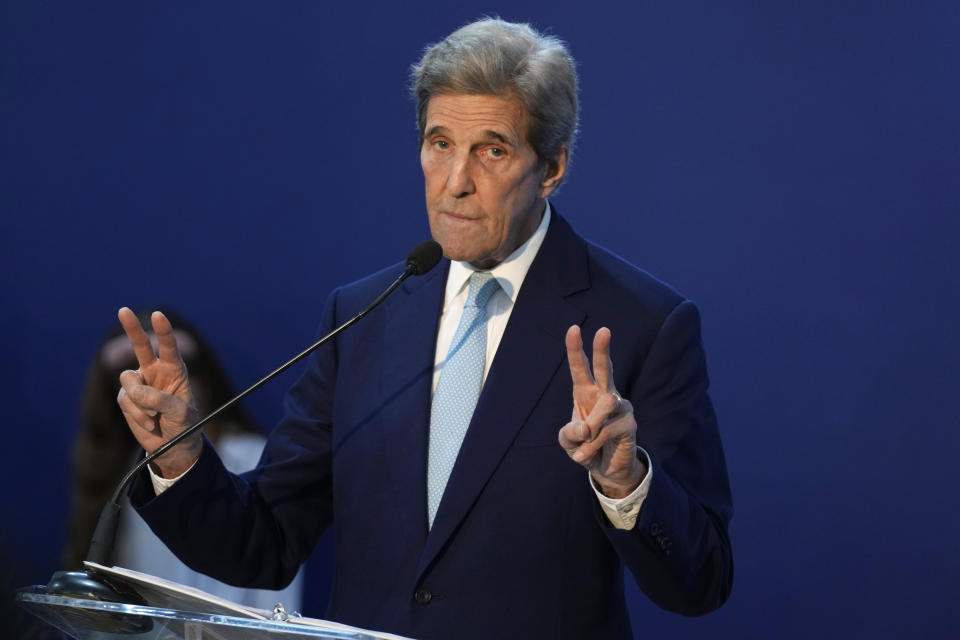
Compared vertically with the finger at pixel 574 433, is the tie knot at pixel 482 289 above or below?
above

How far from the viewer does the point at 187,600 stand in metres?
1.24

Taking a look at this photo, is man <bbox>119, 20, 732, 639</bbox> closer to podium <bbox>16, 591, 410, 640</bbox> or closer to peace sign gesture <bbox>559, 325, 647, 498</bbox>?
peace sign gesture <bbox>559, 325, 647, 498</bbox>

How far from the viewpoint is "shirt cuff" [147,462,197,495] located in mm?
1713

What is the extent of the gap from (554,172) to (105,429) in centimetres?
148

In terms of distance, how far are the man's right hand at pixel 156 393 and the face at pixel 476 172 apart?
441 millimetres

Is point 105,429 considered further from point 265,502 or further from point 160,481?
point 160,481

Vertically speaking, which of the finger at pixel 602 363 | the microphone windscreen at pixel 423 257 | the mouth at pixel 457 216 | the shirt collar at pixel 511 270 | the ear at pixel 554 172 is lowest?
the finger at pixel 602 363

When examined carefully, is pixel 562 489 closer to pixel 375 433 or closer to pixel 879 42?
pixel 375 433

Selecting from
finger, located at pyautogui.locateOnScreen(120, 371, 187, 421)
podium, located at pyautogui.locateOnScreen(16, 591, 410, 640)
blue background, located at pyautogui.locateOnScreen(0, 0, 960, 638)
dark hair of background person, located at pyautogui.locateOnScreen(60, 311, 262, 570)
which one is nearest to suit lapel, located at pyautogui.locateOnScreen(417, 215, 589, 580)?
finger, located at pyautogui.locateOnScreen(120, 371, 187, 421)

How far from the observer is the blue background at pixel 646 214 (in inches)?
99.8

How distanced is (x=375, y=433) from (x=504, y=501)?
0.78ft

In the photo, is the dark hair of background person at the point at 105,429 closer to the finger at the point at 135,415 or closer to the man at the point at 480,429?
Answer: the man at the point at 480,429

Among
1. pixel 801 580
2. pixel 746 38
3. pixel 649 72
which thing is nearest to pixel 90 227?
pixel 649 72

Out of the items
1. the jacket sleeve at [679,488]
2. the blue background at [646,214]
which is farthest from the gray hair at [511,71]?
the blue background at [646,214]
